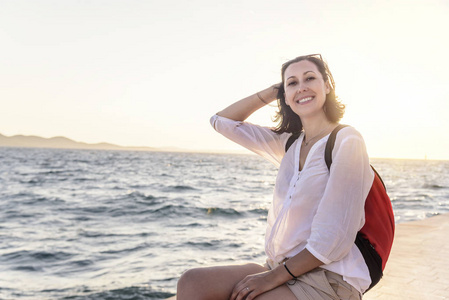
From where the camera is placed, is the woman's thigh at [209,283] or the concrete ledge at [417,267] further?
the concrete ledge at [417,267]

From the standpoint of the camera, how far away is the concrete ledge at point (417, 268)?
12.7 feet

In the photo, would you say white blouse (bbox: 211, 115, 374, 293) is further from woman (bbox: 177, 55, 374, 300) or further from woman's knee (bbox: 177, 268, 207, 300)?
woman's knee (bbox: 177, 268, 207, 300)

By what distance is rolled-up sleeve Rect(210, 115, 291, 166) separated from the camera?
2.33 meters

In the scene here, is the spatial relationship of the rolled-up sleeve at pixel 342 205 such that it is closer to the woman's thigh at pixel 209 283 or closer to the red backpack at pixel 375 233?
the red backpack at pixel 375 233

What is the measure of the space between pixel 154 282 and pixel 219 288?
A: 505 centimetres

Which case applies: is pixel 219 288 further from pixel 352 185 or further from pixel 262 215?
pixel 262 215

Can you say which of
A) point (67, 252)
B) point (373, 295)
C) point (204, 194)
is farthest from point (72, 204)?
point (373, 295)

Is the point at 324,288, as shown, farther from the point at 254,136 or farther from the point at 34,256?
the point at 34,256

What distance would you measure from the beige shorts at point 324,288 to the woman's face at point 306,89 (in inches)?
Answer: 28.5

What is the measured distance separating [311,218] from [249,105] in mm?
856

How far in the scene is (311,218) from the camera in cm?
179

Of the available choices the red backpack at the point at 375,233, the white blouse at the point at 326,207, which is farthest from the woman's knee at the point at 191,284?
the red backpack at the point at 375,233

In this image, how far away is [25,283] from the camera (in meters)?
6.81

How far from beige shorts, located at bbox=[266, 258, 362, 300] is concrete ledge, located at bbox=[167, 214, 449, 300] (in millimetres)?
2224
